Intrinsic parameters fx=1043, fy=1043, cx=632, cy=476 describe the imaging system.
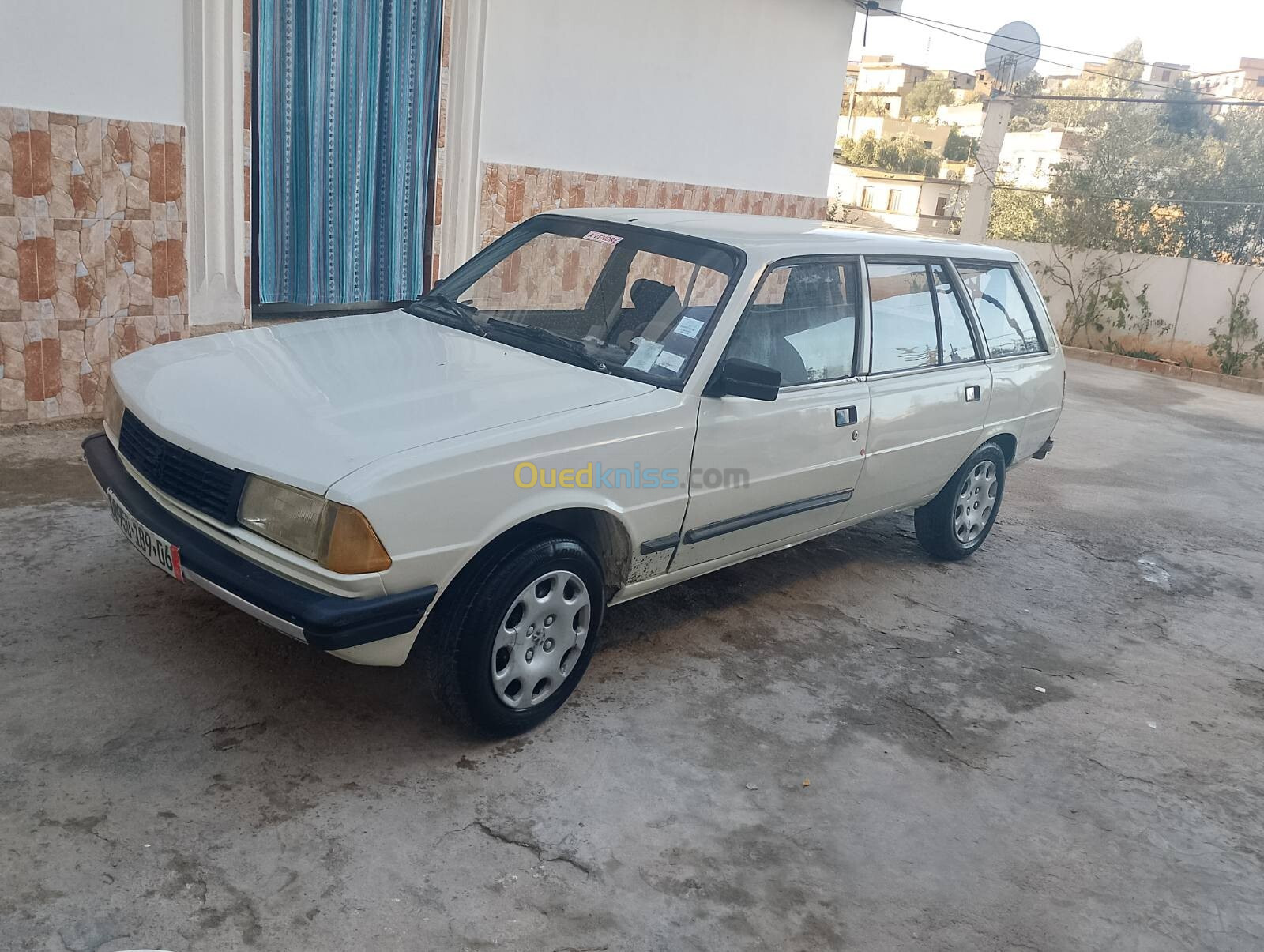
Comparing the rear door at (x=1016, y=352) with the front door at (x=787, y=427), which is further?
the rear door at (x=1016, y=352)

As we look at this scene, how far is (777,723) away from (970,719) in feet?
2.73

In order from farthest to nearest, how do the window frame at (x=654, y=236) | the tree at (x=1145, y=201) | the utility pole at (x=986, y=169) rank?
the utility pole at (x=986, y=169) < the tree at (x=1145, y=201) < the window frame at (x=654, y=236)

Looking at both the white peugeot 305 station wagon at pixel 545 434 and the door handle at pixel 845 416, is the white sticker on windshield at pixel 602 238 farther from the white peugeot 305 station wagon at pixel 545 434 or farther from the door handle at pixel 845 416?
the door handle at pixel 845 416

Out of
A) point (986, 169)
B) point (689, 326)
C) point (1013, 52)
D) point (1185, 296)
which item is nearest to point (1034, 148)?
point (986, 169)

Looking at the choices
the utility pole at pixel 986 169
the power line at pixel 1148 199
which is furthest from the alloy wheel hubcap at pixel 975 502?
the utility pole at pixel 986 169

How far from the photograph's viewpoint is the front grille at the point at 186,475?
3068 millimetres

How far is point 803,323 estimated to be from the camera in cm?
432

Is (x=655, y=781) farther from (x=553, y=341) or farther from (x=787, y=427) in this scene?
(x=553, y=341)

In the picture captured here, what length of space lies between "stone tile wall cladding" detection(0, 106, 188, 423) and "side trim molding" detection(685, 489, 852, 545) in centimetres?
411

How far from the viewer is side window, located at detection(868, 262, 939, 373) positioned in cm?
466

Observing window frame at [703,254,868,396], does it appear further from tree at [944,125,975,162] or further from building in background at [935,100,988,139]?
tree at [944,125,975,162]

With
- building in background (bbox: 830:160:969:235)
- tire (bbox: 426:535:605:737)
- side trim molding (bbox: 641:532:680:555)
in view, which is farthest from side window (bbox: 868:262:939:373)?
building in background (bbox: 830:160:969:235)

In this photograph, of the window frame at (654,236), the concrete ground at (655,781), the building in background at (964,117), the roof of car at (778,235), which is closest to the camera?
the concrete ground at (655,781)

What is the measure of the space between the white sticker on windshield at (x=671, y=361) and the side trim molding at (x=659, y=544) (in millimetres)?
615
